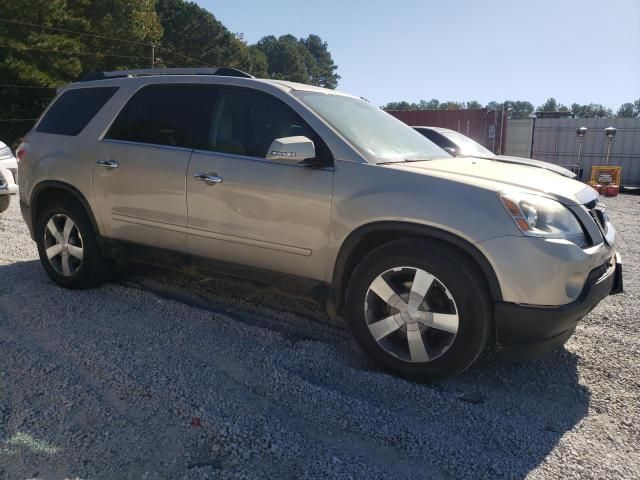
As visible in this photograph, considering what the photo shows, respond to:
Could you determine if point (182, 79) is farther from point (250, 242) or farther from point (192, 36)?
point (192, 36)

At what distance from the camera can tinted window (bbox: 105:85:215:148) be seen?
13.1 ft

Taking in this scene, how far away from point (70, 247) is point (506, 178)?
3.61 m

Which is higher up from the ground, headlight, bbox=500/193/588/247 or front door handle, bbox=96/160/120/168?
front door handle, bbox=96/160/120/168

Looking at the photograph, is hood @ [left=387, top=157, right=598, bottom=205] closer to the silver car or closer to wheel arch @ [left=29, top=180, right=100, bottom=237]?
the silver car

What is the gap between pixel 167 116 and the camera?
417 cm

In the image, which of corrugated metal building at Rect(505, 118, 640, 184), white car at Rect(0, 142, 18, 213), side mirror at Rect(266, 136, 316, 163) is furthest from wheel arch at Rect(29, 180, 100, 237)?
corrugated metal building at Rect(505, 118, 640, 184)

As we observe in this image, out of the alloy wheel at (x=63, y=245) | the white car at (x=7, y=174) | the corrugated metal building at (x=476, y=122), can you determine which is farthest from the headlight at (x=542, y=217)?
the corrugated metal building at (x=476, y=122)

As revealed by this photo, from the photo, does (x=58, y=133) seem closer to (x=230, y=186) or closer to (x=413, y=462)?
(x=230, y=186)

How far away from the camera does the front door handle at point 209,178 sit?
147 inches

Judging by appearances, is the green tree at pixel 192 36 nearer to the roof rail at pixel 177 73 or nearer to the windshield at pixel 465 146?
the windshield at pixel 465 146

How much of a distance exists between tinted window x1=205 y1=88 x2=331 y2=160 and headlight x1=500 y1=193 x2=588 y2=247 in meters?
1.33

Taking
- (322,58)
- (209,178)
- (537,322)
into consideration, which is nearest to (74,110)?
(209,178)

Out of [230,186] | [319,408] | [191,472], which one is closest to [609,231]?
[319,408]

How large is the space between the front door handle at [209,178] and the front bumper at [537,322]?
2001mm
